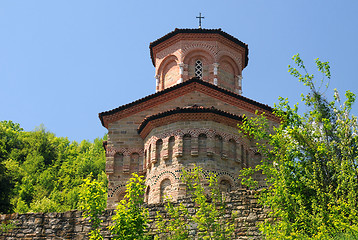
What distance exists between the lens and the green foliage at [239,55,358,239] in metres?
8.59

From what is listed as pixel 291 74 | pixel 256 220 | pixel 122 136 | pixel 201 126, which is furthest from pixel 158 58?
pixel 256 220

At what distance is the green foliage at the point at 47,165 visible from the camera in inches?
1369

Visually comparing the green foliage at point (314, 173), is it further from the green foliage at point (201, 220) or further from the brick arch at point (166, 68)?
the brick arch at point (166, 68)

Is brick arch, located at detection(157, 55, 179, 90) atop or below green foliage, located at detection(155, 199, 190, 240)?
atop

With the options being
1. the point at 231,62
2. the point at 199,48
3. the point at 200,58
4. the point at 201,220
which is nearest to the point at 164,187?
the point at 201,220

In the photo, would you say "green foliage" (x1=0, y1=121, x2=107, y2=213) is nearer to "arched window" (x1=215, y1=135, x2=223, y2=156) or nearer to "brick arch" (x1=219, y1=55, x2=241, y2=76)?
"brick arch" (x1=219, y1=55, x2=241, y2=76)

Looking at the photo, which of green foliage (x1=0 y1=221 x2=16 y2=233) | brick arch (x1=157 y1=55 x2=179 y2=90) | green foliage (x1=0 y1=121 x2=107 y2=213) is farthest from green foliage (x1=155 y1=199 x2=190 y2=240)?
green foliage (x1=0 y1=121 x2=107 y2=213)

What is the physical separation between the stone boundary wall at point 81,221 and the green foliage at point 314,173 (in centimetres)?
35

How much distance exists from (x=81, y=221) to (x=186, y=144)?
620 cm

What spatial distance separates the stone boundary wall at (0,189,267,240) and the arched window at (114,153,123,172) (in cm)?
754

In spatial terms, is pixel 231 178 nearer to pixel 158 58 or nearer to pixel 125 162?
pixel 125 162

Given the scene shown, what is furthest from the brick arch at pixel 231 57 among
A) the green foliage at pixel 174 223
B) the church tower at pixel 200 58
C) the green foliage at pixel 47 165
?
the green foliage at pixel 47 165

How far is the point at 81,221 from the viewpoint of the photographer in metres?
10.5

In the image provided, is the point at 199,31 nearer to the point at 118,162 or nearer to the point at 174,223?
the point at 118,162
